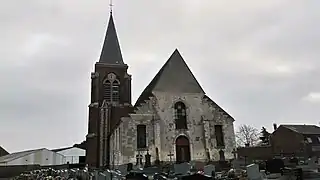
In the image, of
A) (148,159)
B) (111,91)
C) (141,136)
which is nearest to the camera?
(148,159)

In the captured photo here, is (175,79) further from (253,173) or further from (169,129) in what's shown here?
(253,173)

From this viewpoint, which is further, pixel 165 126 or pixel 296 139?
pixel 296 139

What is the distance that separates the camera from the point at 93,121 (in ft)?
124

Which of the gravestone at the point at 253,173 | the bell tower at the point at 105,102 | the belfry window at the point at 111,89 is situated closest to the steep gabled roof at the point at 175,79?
the bell tower at the point at 105,102

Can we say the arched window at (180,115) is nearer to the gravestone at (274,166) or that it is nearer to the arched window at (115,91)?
the arched window at (115,91)

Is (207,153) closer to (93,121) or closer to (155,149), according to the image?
(155,149)

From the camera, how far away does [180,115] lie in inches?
1297

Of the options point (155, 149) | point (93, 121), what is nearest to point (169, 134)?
point (155, 149)

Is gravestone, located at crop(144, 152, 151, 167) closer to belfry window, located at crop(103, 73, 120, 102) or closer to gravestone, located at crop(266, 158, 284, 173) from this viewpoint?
belfry window, located at crop(103, 73, 120, 102)

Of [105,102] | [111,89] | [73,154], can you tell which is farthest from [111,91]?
[73,154]

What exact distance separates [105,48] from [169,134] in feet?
52.5

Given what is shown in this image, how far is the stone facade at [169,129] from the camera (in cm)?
3088

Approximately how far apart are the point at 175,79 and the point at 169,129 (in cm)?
541

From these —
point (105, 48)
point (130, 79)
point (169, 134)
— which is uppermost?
point (105, 48)
